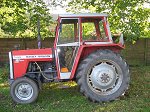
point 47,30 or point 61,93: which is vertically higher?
point 47,30

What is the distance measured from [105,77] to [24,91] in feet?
5.81

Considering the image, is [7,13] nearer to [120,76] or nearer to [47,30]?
[47,30]

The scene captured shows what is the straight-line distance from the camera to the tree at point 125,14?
10.6 meters

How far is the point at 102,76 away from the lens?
21.1ft

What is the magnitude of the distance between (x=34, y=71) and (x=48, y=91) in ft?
3.07

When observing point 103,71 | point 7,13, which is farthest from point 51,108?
point 7,13

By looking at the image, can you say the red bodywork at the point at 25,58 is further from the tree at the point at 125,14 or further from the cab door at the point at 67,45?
the tree at the point at 125,14

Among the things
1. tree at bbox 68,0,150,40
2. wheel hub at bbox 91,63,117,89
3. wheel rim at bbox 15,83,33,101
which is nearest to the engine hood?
wheel rim at bbox 15,83,33,101

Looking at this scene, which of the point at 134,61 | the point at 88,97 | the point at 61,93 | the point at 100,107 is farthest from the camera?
the point at 134,61

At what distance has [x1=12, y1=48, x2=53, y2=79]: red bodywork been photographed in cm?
663

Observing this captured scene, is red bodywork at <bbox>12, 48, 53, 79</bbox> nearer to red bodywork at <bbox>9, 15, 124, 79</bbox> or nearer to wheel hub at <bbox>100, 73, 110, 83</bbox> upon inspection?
red bodywork at <bbox>9, 15, 124, 79</bbox>

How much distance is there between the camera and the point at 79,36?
6410 millimetres

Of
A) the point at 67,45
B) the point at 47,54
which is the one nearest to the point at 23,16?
the point at 47,54

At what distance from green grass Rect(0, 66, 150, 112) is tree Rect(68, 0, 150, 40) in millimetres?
3425
